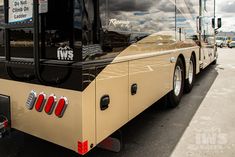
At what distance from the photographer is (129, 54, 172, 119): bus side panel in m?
3.10

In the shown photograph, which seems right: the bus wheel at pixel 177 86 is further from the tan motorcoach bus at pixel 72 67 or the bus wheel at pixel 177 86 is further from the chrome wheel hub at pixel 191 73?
the tan motorcoach bus at pixel 72 67

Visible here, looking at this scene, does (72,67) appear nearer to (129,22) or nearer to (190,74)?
(129,22)

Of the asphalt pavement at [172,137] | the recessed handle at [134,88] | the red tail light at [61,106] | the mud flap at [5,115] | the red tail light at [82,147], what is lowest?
the asphalt pavement at [172,137]

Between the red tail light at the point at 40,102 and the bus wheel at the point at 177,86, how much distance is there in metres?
2.97

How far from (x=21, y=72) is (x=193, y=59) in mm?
4819

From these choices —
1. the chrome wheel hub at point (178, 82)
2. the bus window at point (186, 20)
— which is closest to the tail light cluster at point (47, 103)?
the bus window at point (186, 20)

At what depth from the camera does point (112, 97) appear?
2652mm

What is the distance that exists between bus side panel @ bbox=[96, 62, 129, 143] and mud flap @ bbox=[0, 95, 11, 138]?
1083 mm

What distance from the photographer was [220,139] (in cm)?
374

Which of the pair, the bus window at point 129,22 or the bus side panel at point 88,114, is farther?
the bus window at point 129,22

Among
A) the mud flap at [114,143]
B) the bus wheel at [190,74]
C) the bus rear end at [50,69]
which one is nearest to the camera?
the bus rear end at [50,69]

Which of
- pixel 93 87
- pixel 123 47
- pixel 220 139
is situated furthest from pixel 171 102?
pixel 93 87

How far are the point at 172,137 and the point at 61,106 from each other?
6.67 ft

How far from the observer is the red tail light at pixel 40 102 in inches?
98.9
